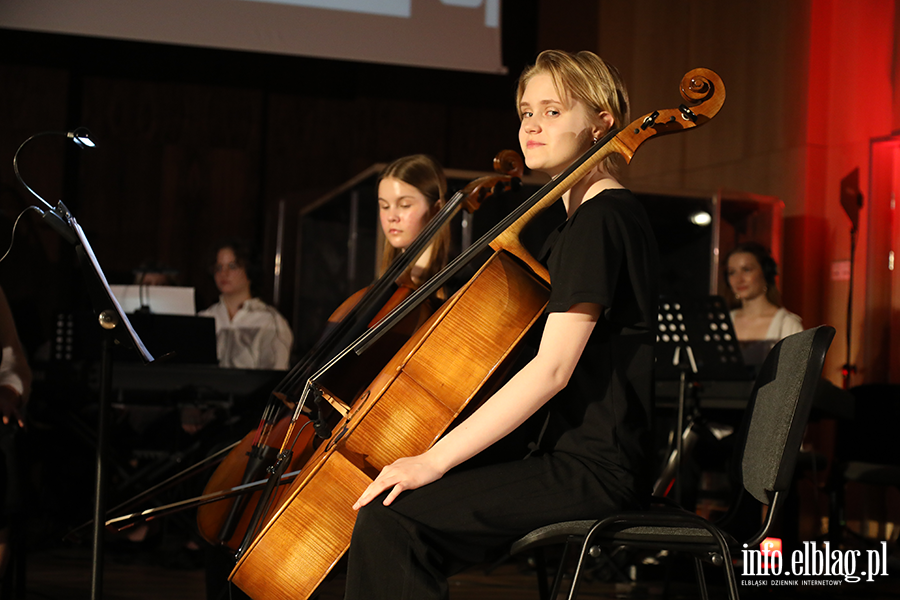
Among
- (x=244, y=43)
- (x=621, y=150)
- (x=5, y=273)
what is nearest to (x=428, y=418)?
(x=621, y=150)

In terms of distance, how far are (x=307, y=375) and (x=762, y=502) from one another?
901 millimetres

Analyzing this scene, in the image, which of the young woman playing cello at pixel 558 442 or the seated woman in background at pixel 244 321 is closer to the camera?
the young woman playing cello at pixel 558 442

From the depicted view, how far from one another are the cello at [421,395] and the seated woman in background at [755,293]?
9.19 ft

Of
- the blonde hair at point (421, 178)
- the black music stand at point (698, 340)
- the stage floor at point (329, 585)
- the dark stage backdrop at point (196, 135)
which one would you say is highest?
the dark stage backdrop at point (196, 135)

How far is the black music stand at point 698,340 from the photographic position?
2947 millimetres

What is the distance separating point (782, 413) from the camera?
1.42 m

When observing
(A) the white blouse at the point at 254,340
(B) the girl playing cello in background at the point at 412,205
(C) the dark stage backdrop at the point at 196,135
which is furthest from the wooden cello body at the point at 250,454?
(C) the dark stage backdrop at the point at 196,135

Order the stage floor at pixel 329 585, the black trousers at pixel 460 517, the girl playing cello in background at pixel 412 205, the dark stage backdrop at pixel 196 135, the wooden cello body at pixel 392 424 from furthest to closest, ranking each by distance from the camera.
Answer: the dark stage backdrop at pixel 196 135 < the stage floor at pixel 329 585 < the girl playing cello in background at pixel 412 205 < the wooden cello body at pixel 392 424 < the black trousers at pixel 460 517

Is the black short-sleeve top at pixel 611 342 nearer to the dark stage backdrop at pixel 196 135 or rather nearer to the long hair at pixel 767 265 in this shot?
the long hair at pixel 767 265

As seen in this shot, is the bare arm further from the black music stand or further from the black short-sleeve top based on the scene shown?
the black music stand

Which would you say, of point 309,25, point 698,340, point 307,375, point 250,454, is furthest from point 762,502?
point 309,25

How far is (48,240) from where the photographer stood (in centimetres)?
555

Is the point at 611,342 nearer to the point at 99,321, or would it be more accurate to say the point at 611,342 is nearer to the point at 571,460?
the point at 571,460

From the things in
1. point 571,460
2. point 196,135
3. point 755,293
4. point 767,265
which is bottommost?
point 571,460
